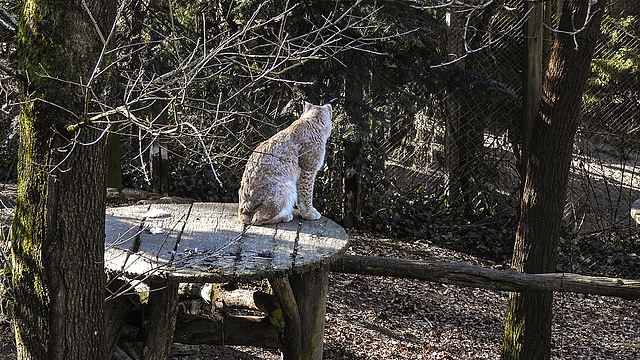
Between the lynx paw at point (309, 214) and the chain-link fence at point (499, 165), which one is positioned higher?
the chain-link fence at point (499, 165)

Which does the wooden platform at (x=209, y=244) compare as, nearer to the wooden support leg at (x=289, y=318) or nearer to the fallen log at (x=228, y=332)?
the wooden support leg at (x=289, y=318)

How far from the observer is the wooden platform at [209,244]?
2871 mm

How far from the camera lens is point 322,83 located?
593 centimetres

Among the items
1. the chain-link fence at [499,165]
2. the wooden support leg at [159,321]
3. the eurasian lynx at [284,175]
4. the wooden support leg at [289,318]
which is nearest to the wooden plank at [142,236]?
the wooden support leg at [159,321]

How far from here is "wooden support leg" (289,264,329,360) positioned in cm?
362

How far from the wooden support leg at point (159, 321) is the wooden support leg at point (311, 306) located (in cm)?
75

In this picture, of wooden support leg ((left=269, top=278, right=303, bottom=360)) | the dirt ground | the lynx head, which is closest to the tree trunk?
the dirt ground

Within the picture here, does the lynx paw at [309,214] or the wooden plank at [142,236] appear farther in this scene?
the lynx paw at [309,214]

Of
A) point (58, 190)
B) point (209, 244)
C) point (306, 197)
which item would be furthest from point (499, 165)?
point (58, 190)

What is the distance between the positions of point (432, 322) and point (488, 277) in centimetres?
163

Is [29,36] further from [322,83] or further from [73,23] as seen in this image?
[322,83]

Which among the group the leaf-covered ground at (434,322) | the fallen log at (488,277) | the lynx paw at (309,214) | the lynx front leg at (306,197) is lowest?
the leaf-covered ground at (434,322)

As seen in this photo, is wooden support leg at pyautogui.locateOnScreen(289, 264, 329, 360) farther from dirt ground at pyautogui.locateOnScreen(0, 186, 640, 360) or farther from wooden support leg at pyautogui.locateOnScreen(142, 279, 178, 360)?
dirt ground at pyautogui.locateOnScreen(0, 186, 640, 360)

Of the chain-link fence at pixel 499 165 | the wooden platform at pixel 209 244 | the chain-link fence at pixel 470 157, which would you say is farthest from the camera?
the chain-link fence at pixel 499 165
